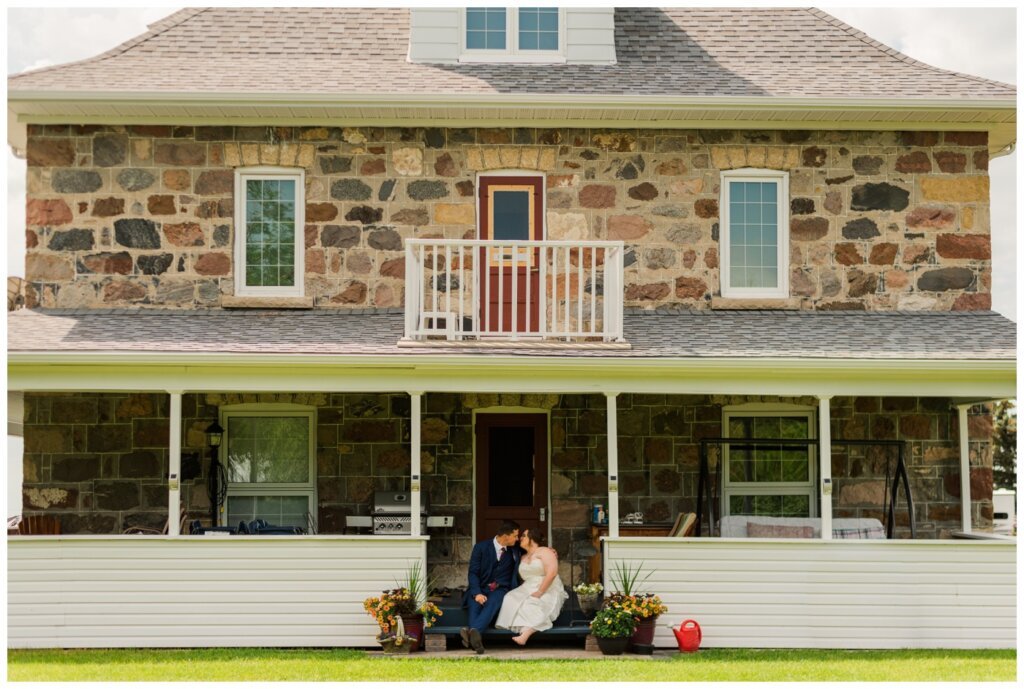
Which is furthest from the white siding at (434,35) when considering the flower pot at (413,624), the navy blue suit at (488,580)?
the flower pot at (413,624)

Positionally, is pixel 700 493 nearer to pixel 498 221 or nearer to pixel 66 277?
pixel 498 221

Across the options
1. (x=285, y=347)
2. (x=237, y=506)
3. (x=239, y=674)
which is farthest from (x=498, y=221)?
(x=239, y=674)

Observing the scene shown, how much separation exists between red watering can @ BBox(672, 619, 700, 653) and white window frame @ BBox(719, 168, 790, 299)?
151 inches

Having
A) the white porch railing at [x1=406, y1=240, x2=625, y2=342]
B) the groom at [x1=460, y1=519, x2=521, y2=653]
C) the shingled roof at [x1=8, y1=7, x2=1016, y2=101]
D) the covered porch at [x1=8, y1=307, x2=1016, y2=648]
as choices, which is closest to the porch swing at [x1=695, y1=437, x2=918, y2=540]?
the covered porch at [x1=8, y1=307, x2=1016, y2=648]

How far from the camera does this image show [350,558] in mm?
12008

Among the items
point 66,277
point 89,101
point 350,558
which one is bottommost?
point 350,558

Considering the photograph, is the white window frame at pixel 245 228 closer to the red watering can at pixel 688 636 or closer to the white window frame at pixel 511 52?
the white window frame at pixel 511 52

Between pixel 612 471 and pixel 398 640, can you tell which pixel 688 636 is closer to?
pixel 612 471

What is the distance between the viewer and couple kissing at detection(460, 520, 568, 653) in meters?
11.8

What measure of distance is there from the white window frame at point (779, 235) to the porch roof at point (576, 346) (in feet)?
0.90

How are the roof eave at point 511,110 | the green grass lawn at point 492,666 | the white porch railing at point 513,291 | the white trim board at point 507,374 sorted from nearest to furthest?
1. the green grass lawn at point 492,666
2. the white trim board at point 507,374
3. the white porch railing at point 513,291
4. the roof eave at point 511,110

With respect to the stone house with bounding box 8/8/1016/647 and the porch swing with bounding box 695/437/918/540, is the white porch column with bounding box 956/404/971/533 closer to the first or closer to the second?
the stone house with bounding box 8/8/1016/647

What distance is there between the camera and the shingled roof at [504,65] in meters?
14.0

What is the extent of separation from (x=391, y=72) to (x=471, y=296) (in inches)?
101
